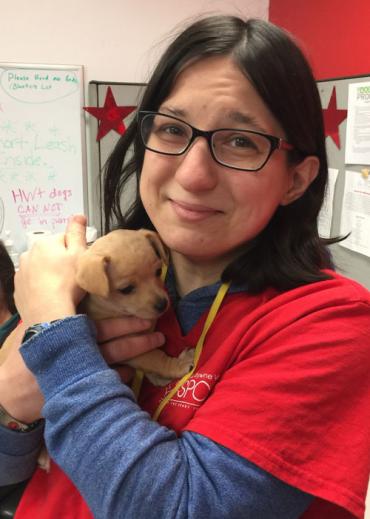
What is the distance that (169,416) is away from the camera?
768 millimetres

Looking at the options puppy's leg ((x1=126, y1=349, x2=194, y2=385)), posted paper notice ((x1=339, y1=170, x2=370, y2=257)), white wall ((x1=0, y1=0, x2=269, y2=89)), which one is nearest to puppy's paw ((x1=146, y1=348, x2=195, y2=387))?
puppy's leg ((x1=126, y1=349, x2=194, y2=385))

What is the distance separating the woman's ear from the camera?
2.83 feet

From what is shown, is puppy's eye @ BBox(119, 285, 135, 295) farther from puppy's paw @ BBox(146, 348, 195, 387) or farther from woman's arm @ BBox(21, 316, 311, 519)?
woman's arm @ BBox(21, 316, 311, 519)

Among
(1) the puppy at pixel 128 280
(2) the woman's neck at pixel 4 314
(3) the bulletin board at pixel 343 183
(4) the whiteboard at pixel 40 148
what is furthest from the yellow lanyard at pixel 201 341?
(4) the whiteboard at pixel 40 148

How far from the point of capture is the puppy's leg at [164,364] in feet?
2.89

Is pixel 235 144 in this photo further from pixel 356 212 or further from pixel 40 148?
pixel 40 148

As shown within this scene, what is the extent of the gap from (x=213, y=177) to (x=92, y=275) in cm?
34

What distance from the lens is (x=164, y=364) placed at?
0.91 metres

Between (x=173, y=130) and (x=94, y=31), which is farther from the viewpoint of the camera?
(x=94, y=31)

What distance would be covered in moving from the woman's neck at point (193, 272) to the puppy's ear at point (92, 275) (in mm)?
171

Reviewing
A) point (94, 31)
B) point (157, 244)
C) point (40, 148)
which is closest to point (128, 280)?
point (157, 244)

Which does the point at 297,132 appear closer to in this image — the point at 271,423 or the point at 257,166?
the point at 257,166

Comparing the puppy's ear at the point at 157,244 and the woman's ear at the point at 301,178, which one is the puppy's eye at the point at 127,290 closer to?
the puppy's ear at the point at 157,244

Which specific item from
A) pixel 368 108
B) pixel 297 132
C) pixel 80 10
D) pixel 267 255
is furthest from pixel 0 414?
pixel 80 10
